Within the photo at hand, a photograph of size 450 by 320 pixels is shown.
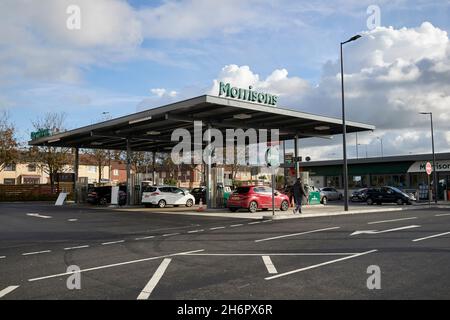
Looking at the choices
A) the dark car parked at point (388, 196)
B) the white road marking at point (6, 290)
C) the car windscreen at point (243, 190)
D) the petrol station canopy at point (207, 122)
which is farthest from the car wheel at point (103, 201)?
the white road marking at point (6, 290)

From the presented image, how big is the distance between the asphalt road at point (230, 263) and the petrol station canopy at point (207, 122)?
9.59m

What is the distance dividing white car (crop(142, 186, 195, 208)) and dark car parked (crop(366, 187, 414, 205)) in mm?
15091

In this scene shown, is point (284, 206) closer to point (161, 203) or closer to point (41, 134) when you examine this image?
point (161, 203)

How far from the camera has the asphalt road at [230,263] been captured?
681cm

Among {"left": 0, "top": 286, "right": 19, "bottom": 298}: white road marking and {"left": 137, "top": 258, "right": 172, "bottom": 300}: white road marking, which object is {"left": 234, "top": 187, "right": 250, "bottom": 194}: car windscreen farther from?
{"left": 0, "top": 286, "right": 19, "bottom": 298}: white road marking

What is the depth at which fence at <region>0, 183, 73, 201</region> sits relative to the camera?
4631 centimetres

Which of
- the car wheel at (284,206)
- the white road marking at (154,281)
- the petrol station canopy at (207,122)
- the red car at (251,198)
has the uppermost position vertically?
the petrol station canopy at (207,122)

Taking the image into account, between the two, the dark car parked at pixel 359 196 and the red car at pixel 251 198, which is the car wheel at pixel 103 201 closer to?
the red car at pixel 251 198

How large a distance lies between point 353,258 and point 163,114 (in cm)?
1738

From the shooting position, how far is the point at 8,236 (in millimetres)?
14719

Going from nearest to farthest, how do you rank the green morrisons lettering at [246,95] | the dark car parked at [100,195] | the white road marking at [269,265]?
1. the white road marking at [269,265]
2. the green morrisons lettering at [246,95]
3. the dark car parked at [100,195]

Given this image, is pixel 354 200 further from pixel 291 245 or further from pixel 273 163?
pixel 291 245

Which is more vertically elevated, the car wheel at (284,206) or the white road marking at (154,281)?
the car wheel at (284,206)

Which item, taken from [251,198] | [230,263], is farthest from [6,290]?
[251,198]
